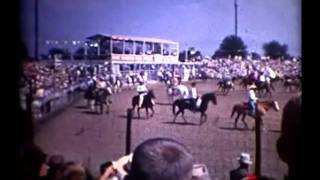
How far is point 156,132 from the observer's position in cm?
193

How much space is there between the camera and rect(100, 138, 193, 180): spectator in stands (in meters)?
1.84

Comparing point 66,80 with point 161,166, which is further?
point 66,80

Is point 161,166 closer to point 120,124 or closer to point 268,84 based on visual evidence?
point 120,124

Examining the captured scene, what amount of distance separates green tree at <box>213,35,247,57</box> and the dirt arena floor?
11 cm

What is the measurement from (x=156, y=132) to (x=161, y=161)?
126 mm

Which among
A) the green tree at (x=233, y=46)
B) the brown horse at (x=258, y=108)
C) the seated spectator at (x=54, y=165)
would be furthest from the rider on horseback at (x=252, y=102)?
the seated spectator at (x=54, y=165)

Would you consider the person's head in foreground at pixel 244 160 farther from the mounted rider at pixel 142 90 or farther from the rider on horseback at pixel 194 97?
the mounted rider at pixel 142 90

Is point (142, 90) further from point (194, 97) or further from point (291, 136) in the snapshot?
point (291, 136)

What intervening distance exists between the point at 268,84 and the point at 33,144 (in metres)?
0.79

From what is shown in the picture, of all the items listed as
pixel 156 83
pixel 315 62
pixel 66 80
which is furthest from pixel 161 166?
pixel 315 62

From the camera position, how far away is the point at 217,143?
1.92m

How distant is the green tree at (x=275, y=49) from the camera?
6.14ft

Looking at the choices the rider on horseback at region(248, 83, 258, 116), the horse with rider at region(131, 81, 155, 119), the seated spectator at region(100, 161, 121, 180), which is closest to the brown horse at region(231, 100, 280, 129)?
the rider on horseback at region(248, 83, 258, 116)

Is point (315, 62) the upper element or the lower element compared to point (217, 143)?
upper
